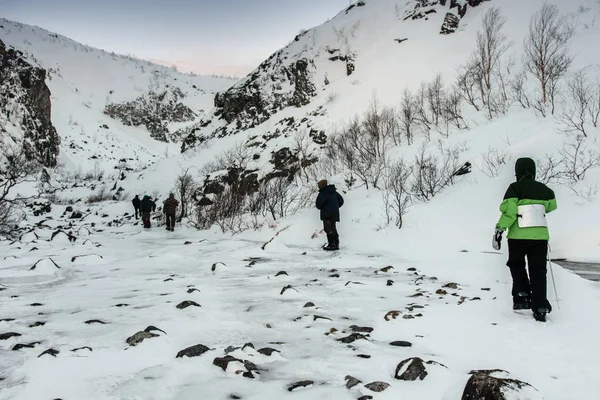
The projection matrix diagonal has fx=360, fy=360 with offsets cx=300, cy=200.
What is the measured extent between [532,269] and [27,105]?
54.6m

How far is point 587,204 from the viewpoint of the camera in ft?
30.9

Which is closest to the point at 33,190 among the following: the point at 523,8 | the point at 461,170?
the point at 461,170

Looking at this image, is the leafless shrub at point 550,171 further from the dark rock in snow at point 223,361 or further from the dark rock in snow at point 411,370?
the dark rock in snow at point 223,361

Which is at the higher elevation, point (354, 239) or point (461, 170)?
point (461, 170)

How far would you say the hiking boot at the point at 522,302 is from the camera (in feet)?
13.5

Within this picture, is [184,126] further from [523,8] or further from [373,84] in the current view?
[523,8]

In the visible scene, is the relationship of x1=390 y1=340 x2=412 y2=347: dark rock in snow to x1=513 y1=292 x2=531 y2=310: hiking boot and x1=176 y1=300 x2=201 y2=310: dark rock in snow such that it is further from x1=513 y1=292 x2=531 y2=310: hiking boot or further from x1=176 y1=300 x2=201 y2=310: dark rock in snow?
x1=176 y1=300 x2=201 y2=310: dark rock in snow

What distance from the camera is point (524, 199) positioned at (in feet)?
13.8

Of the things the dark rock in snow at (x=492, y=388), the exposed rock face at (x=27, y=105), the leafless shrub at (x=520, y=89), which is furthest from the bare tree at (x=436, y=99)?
the exposed rock face at (x=27, y=105)

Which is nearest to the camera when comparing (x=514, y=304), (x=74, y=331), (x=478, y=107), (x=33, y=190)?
(x=74, y=331)

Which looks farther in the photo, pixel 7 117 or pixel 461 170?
pixel 7 117

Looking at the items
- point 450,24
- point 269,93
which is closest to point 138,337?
point 269,93

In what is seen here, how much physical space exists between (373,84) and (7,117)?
39801mm

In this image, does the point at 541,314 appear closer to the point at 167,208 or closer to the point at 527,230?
the point at 527,230
